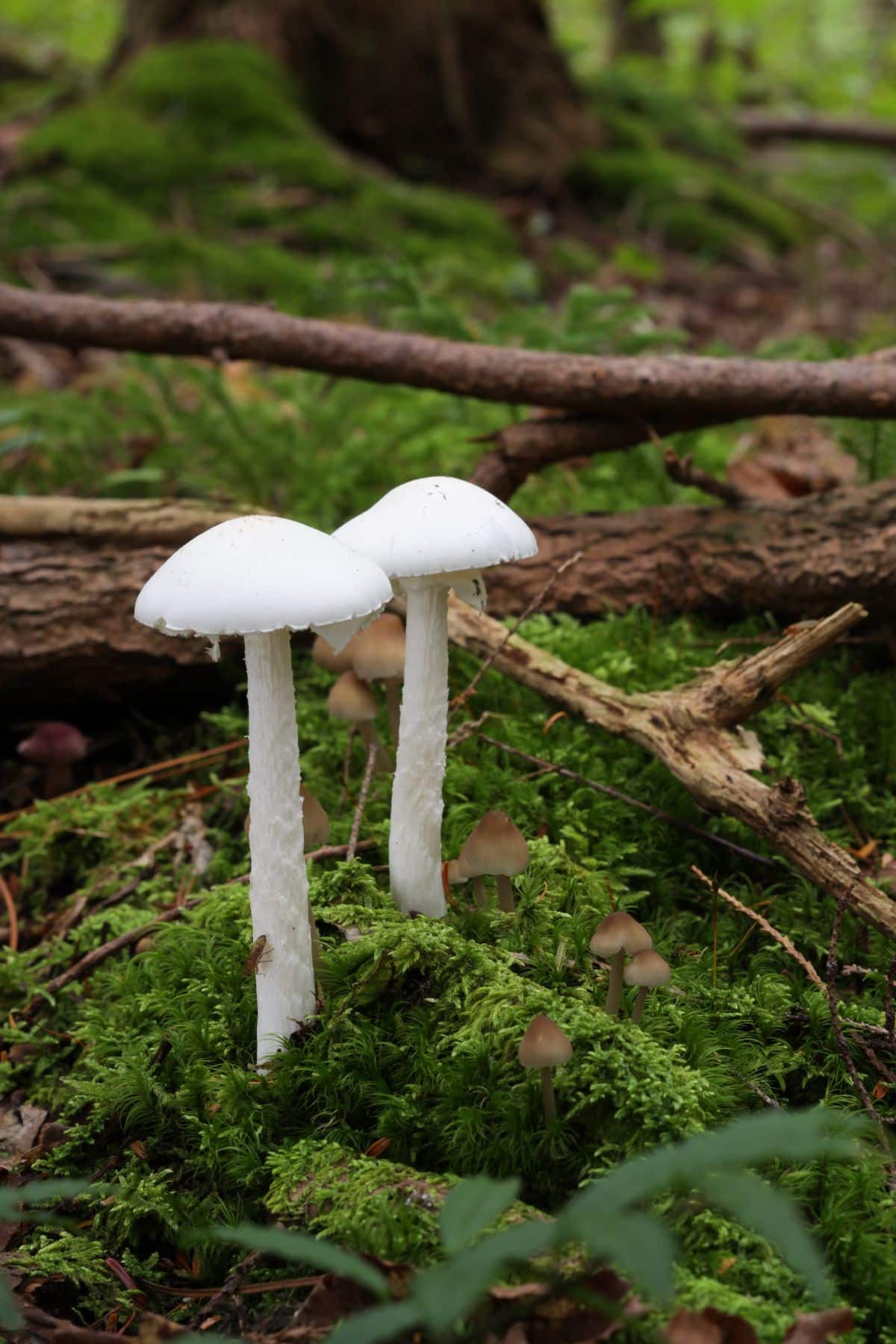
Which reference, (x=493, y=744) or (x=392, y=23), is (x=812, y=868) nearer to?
(x=493, y=744)

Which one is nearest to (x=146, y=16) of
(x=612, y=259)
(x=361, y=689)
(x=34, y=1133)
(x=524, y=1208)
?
(x=612, y=259)

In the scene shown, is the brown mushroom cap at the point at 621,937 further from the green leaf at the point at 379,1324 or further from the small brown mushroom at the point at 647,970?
the green leaf at the point at 379,1324

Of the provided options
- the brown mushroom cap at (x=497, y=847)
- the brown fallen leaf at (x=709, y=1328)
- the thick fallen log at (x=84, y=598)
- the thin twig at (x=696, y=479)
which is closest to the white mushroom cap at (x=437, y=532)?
the brown mushroom cap at (x=497, y=847)

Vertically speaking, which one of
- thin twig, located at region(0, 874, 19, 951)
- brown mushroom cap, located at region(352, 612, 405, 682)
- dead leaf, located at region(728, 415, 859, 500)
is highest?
dead leaf, located at region(728, 415, 859, 500)

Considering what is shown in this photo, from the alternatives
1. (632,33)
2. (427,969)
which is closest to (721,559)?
(427,969)

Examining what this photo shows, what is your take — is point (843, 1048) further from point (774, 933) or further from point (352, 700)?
point (352, 700)

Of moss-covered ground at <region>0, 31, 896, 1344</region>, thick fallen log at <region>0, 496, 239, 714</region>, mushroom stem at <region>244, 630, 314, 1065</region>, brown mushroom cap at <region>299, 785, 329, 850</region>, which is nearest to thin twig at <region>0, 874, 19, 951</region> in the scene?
moss-covered ground at <region>0, 31, 896, 1344</region>

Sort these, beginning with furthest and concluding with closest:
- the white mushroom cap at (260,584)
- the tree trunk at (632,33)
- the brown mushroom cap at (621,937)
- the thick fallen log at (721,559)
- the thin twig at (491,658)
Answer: the tree trunk at (632,33)
the thick fallen log at (721,559)
the thin twig at (491,658)
the brown mushroom cap at (621,937)
the white mushroom cap at (260,584)

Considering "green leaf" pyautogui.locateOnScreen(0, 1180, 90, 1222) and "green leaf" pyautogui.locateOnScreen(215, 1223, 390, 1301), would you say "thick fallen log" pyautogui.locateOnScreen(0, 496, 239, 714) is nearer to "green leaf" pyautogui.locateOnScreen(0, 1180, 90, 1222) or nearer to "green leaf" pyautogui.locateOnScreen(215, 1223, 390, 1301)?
"green leaf" pyautogui.locateOnScreen(0, 1180, 90, 1222)
